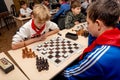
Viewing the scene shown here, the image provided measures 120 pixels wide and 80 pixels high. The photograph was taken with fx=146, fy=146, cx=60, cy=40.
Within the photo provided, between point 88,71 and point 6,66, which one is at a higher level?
point 88,71

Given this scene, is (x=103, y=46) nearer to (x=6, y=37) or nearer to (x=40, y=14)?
(x=40, y=14)

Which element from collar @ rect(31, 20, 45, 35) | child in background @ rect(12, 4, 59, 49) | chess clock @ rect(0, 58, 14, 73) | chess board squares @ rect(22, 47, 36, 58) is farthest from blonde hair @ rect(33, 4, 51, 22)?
chess clock @ rect(0, 58, 14, 73)

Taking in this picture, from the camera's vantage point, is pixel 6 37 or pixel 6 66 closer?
pixel 6 66

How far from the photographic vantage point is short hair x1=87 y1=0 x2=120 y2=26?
99 cm

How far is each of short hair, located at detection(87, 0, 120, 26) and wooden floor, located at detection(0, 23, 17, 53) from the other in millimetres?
2883

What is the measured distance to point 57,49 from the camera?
5.91ft

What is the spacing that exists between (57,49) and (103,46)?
90 cm

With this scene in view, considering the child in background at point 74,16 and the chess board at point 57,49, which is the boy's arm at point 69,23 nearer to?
the child in background at point 74,16

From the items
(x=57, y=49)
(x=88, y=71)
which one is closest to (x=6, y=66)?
(x=57, y=49)

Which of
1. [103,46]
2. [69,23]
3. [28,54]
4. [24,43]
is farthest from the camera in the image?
[69,23]

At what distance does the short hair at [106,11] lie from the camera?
0.99 meters

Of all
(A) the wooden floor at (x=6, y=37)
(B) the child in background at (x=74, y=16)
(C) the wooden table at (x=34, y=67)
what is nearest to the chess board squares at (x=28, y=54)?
(C) the wooden table at (x=34, y=67)

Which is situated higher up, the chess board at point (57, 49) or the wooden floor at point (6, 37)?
the chess board at point (57, 49)

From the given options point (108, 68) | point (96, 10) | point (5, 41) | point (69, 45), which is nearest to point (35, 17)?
point (69, 45)
